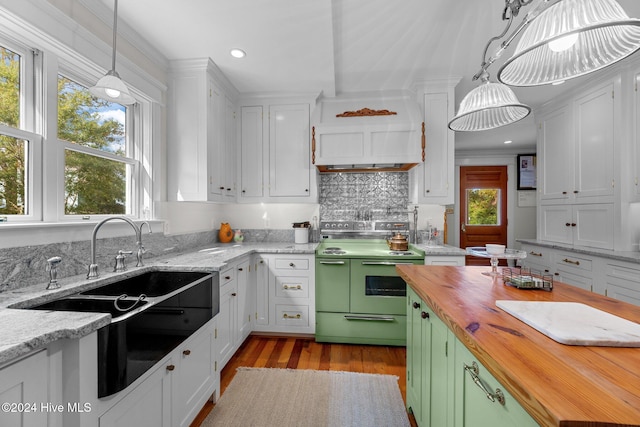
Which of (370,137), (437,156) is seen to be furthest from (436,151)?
(370,137)

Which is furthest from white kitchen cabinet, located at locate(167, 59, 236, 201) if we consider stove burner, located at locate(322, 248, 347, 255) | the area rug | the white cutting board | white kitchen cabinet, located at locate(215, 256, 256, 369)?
the white cutting board

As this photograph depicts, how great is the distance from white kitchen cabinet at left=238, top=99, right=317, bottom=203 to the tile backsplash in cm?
35

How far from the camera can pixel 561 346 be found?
29.8 inches

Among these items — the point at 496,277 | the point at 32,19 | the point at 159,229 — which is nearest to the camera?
the point at 32,19

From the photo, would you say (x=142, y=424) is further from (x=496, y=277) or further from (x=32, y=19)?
(x=32, y=19)

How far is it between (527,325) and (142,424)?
1.60 metres

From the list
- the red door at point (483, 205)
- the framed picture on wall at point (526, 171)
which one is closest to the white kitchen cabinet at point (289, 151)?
the red door at point (483, 205)

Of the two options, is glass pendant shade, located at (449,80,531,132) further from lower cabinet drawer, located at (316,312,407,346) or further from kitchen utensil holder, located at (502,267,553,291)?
lower cabinet drawer, located at (316,312,407,346)

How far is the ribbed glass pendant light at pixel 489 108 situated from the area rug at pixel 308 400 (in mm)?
1919

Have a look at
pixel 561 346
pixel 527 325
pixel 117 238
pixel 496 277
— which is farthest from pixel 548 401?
pixel 117 238

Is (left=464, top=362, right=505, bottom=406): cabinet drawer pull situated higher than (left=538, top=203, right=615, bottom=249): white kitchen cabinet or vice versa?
(left=538, top=203, right=615, bottom=249): white kitchen cabinet

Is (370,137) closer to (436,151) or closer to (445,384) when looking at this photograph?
(436,151)

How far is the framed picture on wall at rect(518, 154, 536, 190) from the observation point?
5504 millimetres

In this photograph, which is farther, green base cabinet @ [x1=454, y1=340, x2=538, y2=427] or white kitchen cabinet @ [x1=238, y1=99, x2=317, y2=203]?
white kitchen cabinet @ [x1=238, y1=99, x2=317, y2=203]
